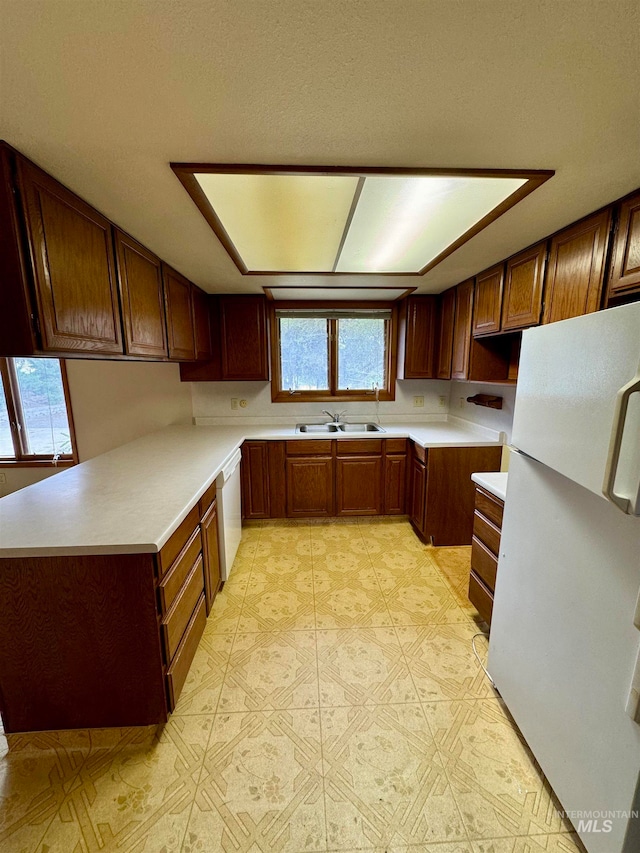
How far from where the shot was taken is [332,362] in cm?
331

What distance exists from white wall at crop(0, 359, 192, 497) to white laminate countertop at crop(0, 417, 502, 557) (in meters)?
0.56

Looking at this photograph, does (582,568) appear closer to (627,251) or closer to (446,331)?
(627,251)

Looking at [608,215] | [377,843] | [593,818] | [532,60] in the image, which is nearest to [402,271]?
[608,215]

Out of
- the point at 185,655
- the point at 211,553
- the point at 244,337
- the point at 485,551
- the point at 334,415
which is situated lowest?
→ the point at 185,655

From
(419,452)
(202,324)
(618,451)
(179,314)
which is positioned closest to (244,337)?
(202,324)

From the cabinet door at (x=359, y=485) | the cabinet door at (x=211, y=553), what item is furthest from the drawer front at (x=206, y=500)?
the cabinet door at (x=359, y=485)

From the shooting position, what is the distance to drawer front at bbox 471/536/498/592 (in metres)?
1.67

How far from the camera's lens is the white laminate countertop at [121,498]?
1.14 m

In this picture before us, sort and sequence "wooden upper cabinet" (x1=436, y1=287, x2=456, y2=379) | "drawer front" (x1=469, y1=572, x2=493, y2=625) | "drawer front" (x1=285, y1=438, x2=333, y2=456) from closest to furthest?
"drawer front" (x1=469, y1=572, x2=493, y2=625) < "wooden upper cabinet" (x1=436, y1=287, x2=456, y2=379) < "drawer front" (x1=285, y1=438, x2=333, y2=456)

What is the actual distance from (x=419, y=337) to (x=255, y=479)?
6.67ft

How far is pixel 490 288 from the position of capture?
2.21 m

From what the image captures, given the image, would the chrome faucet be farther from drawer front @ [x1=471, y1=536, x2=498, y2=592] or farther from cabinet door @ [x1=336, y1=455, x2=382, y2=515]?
drawer front @ [x1=471, y1=536, x2=498, y2=592]

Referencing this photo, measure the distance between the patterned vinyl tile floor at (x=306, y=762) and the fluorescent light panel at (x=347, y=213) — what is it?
7.04ft

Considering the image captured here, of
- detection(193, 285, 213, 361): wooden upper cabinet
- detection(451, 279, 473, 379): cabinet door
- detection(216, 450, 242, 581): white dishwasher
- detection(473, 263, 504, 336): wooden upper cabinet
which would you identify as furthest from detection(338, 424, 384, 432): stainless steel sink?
A: detection(193, 285, 213, 361): wooden upper cabinet
